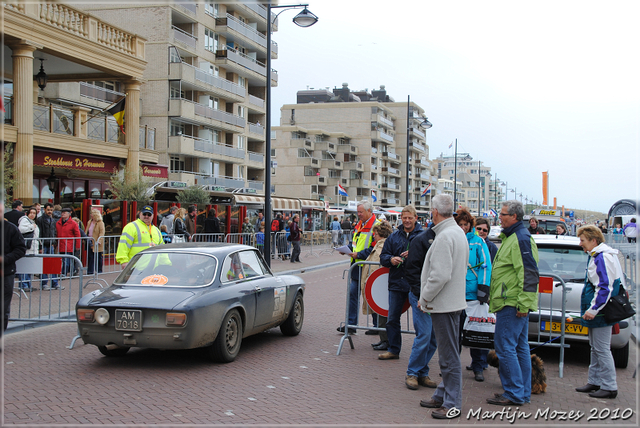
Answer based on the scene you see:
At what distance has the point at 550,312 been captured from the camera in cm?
688

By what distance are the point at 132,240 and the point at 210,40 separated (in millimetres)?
38870

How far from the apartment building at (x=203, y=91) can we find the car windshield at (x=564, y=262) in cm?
3216

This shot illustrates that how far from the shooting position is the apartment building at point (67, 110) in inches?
711

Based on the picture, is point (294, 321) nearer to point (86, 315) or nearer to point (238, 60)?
point (86, 315)

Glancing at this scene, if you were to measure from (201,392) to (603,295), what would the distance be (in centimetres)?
414

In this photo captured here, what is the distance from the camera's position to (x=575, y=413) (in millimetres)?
5102

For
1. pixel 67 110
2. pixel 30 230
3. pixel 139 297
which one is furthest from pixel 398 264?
pixel 67 110

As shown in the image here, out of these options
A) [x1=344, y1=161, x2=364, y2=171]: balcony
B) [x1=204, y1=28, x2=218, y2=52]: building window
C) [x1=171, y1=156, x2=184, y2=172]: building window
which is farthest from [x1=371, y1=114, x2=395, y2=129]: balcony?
[x1=171, y1=156, x2=184, y2=172]: building window

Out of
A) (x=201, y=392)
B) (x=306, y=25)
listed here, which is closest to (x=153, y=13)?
(x=306, y=25)

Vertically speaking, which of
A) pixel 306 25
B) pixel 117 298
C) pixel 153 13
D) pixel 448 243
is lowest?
pixel 117 298

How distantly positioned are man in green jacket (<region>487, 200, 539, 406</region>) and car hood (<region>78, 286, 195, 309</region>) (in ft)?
11.1

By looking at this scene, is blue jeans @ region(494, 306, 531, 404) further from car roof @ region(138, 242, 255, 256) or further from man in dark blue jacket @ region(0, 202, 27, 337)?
man in dark blue jacket @ region(0, 202, 27, 337)

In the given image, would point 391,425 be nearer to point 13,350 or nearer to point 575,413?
point 575,413

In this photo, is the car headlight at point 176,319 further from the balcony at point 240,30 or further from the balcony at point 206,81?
the balcony at point 240,30
